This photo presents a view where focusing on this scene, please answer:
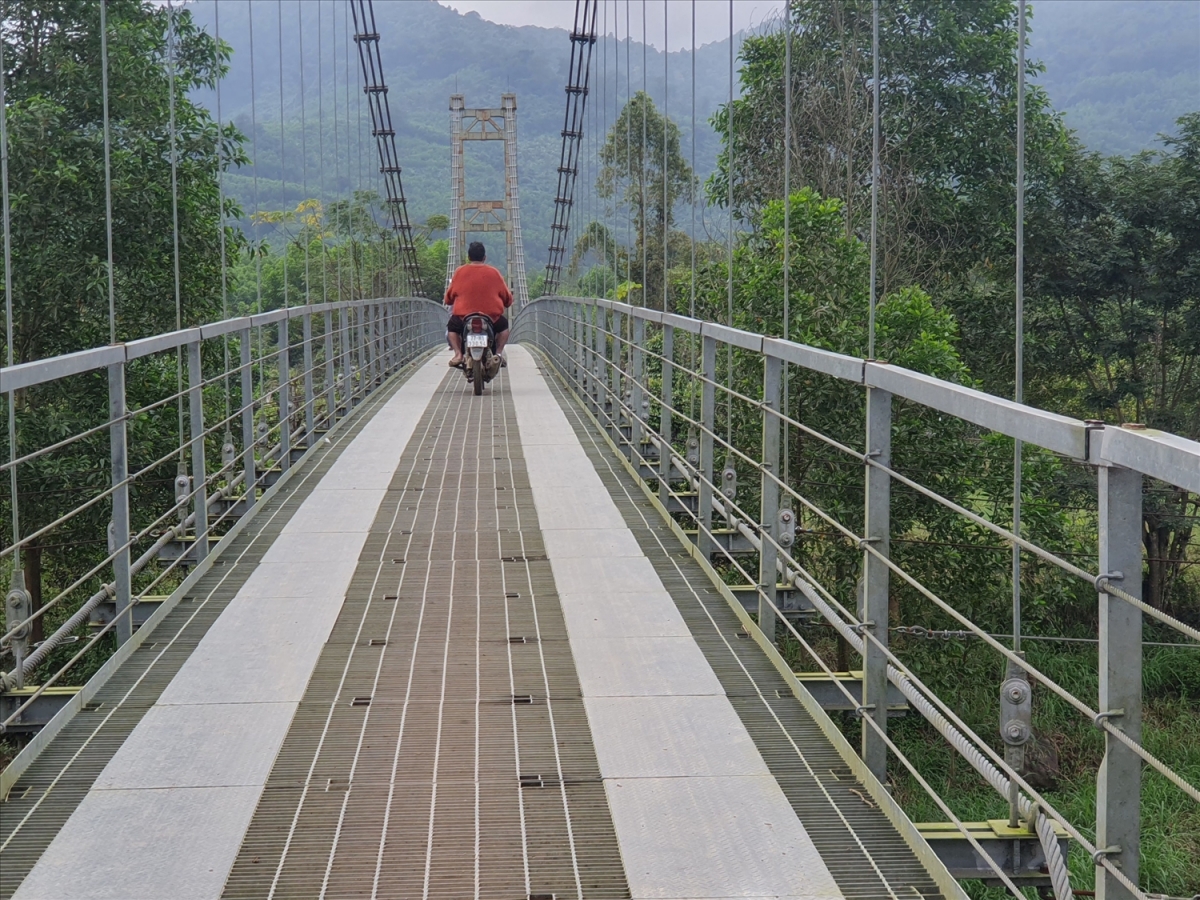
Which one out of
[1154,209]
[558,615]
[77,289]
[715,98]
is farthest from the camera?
[715,98]

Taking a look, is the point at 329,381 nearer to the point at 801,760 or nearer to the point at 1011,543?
the point at 801,760

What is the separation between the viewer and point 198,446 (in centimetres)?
484

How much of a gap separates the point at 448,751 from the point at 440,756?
0.14ft

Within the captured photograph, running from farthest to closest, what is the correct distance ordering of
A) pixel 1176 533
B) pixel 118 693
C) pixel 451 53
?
pixel 451 53 → pixel 1176 533 → pixel 118 693

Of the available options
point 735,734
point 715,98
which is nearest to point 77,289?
point 735,734

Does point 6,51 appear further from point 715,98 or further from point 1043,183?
point 715,98

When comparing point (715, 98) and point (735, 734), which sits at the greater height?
point (715, 98)

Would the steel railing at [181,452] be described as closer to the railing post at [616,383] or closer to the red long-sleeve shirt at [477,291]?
the red long-sleeve shirt at [477,291]

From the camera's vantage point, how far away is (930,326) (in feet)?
38.1

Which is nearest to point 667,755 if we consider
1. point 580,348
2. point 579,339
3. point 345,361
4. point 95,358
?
point 95,358

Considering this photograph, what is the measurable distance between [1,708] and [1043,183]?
15368mm

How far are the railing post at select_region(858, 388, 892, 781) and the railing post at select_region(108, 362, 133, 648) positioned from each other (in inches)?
76.2

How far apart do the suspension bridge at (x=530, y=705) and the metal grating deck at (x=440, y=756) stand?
0.01 m

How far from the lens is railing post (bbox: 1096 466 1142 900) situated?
1.74m
